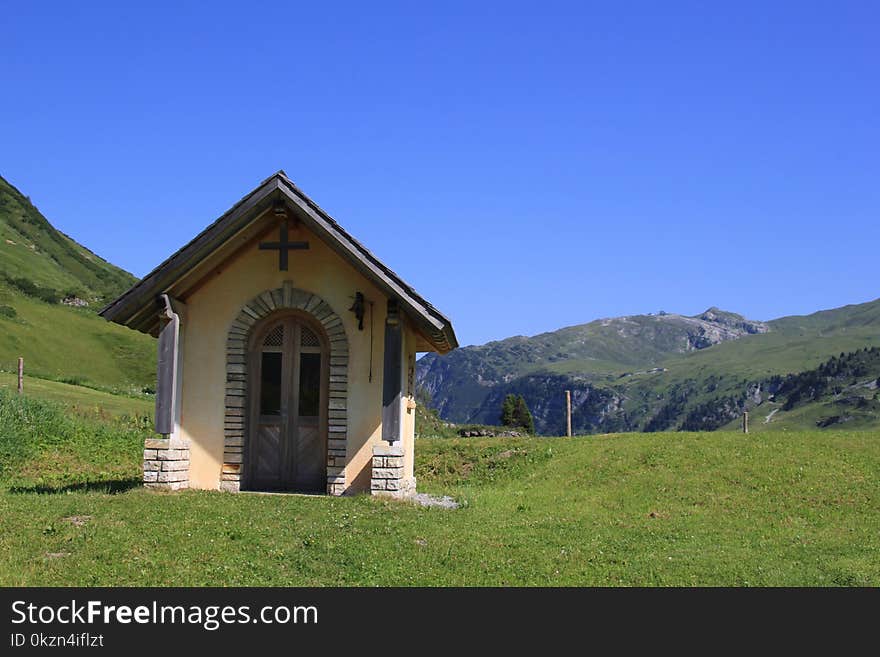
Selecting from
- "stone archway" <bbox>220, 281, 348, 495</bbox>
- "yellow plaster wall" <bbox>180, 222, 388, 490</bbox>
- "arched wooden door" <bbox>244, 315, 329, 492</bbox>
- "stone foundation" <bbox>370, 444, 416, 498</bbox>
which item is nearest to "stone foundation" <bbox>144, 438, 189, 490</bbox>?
"yellow plaster wall" <bbox>180, 222, 388, 490</bbox>

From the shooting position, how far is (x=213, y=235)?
55.3 ft

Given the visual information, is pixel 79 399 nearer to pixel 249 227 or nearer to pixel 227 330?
pixel 227 330

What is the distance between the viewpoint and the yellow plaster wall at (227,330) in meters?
17.5

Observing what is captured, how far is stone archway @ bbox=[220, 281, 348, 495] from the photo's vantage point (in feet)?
57.3

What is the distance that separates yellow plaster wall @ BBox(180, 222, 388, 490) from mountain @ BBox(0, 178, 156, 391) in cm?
2789

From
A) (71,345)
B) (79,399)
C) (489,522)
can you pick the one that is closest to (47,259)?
(71,345)

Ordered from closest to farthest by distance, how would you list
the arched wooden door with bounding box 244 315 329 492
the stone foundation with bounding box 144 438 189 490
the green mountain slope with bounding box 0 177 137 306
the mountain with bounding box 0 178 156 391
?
1. the stone foundation with bounding box 144 438 189 490
2. the arched wooden door with bounding box 244 315 329 492
3. the mountain with bounding box 0 178 156 391
4. the green mountain slope with bounding box 0 177 137 306

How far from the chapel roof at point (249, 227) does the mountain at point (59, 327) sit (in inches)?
1118

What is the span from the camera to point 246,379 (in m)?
17.9

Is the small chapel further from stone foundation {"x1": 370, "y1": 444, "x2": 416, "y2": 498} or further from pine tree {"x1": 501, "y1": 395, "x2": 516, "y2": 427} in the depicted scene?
pine tree {"x1": 501, "y1": 395, "x2": 516, "y2": 427}

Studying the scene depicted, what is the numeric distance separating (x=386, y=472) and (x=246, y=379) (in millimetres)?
3534
